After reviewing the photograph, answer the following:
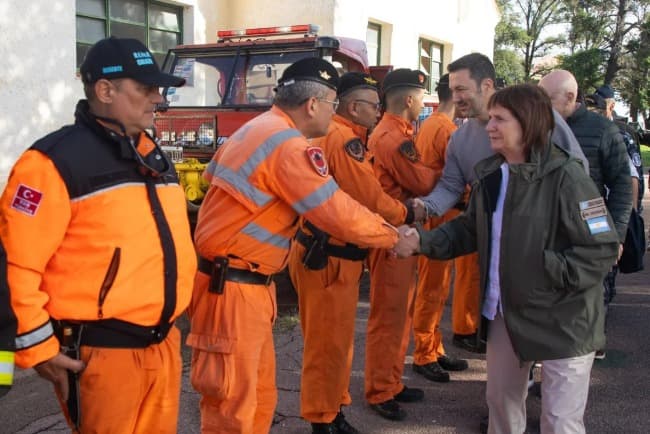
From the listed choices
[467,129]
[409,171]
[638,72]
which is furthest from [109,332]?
[638,72]

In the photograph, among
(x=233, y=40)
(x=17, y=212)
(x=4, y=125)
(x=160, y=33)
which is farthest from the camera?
(x=160, y=33)

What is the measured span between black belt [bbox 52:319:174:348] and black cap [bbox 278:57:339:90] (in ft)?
4.50

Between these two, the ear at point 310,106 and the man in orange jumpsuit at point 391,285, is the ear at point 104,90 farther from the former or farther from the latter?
the man in orange jumpsuit at point 391,285

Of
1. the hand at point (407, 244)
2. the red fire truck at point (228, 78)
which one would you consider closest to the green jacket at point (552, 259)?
the hand at point (407, 244)

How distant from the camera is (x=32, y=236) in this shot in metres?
2.11

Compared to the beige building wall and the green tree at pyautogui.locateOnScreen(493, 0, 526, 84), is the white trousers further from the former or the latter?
the green tree at pyautogui.locateOnScreen(493, 0, 526, 84)

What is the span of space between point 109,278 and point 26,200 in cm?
36

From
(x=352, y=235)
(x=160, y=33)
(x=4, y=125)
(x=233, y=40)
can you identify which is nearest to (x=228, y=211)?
(x=352, y=235)

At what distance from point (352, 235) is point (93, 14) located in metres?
11.0

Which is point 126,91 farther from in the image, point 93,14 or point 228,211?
point 93,14

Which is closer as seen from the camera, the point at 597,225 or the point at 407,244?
the point at 597,225

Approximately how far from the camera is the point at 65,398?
2.32 m

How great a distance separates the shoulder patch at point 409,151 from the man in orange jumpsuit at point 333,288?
412mm

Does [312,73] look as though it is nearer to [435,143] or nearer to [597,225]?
[597,225]
